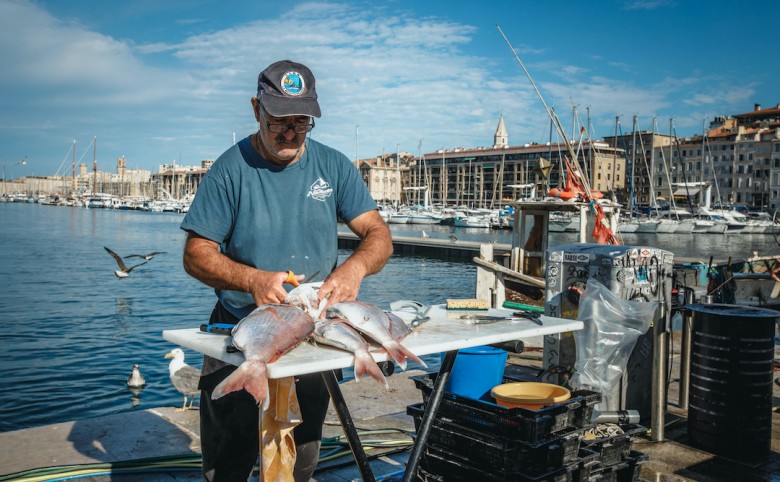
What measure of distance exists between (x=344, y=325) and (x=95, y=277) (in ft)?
92.5

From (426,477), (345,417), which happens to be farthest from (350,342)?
(426,477)

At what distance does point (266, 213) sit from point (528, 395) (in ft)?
5.65

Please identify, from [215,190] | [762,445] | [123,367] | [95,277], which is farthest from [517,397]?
[95,277]

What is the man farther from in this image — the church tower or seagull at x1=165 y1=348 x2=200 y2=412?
the church tower

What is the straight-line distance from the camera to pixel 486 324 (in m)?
2.94

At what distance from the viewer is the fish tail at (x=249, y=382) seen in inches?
75.7

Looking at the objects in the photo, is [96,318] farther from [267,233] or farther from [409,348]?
[409,348]

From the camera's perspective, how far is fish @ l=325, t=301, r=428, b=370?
2.25 m

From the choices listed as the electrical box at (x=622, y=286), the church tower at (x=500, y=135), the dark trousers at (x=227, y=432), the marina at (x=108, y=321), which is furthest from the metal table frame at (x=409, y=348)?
the church tower at (x=500, y=135)

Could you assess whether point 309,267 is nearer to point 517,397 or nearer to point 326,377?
point 326,377

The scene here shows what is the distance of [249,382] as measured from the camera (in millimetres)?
1941

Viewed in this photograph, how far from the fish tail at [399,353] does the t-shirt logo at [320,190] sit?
92 centimetres

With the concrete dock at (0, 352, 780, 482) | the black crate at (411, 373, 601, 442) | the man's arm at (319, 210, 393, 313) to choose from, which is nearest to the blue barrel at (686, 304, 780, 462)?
the concrete dock at (0, 352, 780, 482)

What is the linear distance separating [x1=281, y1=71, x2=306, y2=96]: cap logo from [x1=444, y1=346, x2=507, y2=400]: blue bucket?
1678 mm
